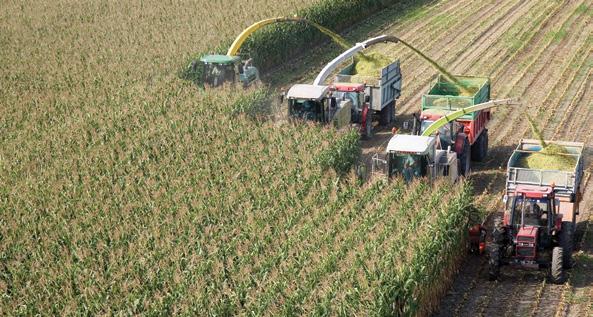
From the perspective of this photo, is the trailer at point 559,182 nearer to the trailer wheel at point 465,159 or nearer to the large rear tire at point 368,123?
the trailer wheel at point 465,159

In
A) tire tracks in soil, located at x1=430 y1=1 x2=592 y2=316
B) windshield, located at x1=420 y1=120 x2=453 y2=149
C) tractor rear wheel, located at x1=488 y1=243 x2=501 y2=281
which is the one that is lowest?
tire tracks in soil, located at x1=430 y1=1 x2=592 y2=316

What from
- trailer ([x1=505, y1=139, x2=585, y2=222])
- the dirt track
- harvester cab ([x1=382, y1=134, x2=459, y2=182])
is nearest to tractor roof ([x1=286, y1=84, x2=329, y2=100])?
the dirt track

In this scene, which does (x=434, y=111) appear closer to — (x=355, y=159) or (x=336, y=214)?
(x=355, y=159)

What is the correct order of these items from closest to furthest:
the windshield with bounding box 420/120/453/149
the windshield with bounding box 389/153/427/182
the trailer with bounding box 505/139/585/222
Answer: the trailer with bounding box 505/139/585/222 < the windshield with bounding box 389/153/427/182 < the windshield with bounding box 420/120/453/149

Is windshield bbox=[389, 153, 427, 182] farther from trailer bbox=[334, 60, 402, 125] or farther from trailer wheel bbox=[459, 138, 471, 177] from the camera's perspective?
trailer bbox=[334, 60, 402, 125]

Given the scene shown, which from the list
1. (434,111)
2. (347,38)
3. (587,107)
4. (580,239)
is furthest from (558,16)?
(580,239)
